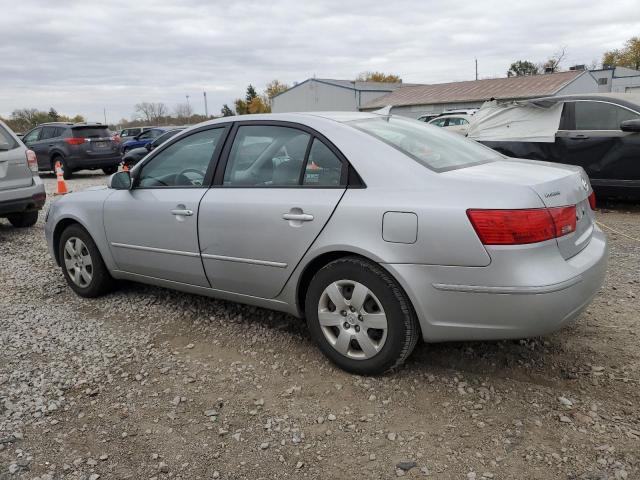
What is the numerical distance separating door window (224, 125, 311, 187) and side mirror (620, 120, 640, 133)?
5674 mm

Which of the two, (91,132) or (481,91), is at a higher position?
(481,91)

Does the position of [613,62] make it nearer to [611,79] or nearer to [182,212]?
[611,79]

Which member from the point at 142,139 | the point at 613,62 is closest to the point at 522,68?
the point at 613,62

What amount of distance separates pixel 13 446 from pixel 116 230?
6.52 ft

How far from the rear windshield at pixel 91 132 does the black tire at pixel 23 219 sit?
7784 mm

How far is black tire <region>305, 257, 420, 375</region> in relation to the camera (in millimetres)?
2926

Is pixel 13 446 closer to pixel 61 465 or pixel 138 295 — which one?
pixel 61 465

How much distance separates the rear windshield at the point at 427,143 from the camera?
3182 millimetres

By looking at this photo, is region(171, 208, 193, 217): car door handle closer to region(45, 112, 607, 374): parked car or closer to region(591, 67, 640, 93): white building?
region(45, 112, 607, 374): parked car

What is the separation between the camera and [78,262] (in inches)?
189

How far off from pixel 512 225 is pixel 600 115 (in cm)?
615

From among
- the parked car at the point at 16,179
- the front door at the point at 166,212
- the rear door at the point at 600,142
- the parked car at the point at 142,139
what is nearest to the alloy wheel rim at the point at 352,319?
the front door at the point at 166,212

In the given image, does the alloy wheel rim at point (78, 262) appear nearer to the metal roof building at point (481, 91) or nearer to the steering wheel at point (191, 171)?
the steering wheel at point (191, 171)

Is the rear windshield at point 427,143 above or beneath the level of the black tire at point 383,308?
above
